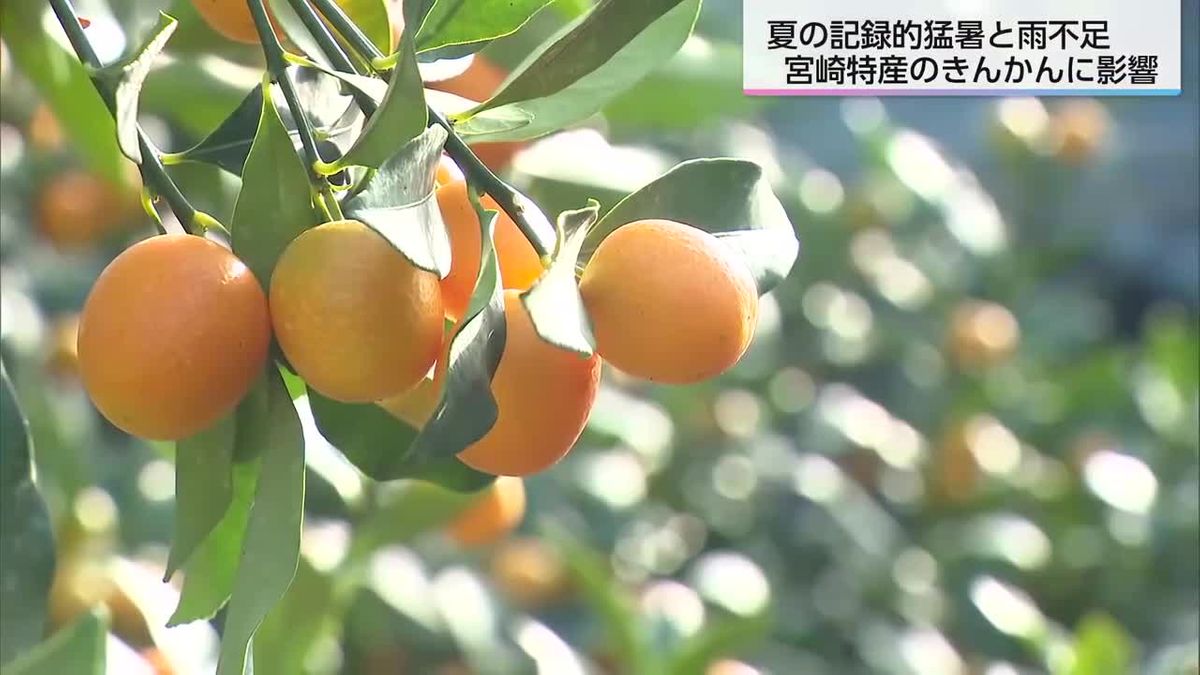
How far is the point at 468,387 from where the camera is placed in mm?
339

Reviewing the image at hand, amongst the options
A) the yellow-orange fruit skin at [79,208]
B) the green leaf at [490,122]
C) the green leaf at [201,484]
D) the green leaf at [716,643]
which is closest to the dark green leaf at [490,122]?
the green leaf at [490,122]

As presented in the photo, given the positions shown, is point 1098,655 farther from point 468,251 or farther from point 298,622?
point 468,251

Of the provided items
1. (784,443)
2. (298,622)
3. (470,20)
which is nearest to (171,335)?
(470,20)

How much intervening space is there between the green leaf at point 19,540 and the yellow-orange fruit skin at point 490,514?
28 cm

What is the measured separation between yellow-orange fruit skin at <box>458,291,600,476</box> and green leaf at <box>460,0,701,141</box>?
0.07 m

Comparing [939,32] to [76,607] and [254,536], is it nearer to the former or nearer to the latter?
[254,536]

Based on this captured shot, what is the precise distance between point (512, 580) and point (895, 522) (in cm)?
41

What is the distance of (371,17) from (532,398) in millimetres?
189

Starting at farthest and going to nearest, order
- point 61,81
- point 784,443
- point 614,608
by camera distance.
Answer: point 784,443 → point 614,608 → point 61,81

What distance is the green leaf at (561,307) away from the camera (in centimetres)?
31

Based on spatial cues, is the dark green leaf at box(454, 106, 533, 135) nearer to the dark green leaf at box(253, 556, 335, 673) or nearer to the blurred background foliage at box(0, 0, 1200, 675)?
the blurred background foliage at box(0, 0, 1200, 675)

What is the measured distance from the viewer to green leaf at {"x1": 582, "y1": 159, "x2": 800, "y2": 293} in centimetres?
44

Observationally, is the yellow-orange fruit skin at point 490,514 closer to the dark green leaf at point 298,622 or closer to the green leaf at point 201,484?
the dark green leaf at point 298,622

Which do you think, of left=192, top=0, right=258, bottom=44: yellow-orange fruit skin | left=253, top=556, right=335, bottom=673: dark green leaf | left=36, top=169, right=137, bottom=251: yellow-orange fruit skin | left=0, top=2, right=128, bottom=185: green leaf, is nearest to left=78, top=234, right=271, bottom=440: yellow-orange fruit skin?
left=192, top=0, right=258, bottom=44: yellow-orange fruit skin
